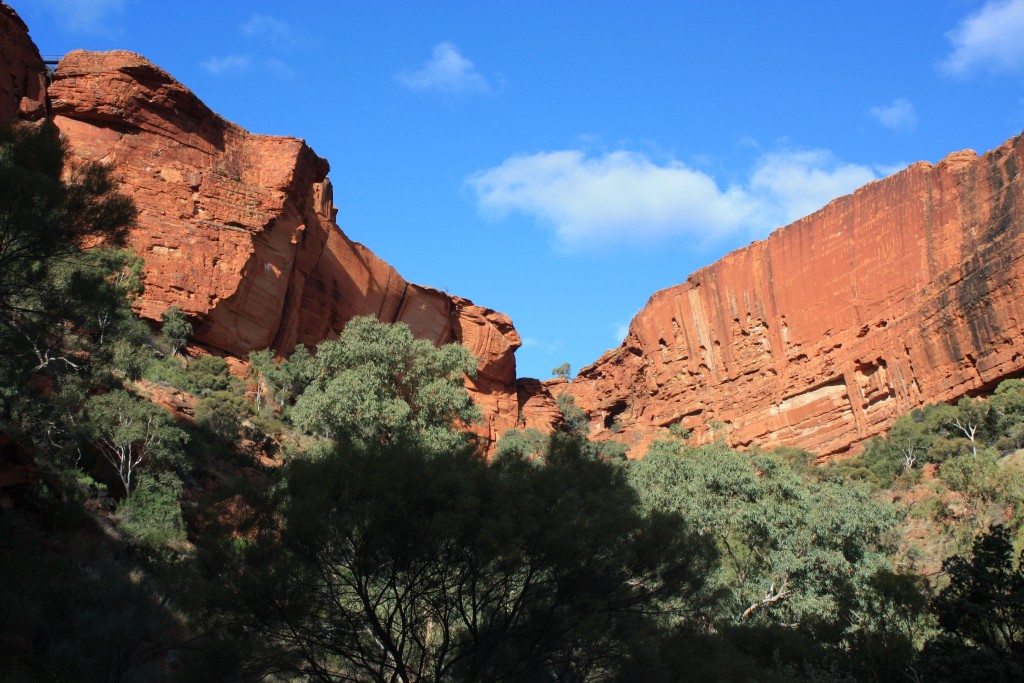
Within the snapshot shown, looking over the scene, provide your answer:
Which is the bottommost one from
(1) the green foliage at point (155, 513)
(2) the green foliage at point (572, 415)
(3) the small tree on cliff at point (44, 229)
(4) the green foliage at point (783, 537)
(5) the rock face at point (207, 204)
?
(4) the green foliage at point (783, 537)

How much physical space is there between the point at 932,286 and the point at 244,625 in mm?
42814

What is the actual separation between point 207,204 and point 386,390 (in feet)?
50.2

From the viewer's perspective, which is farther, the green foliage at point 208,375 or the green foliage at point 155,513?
the green foliage at point 208,375

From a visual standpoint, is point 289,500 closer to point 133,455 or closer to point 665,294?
point 133,455

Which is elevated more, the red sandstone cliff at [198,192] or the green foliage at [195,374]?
the red sandstone cliff at [198,192]

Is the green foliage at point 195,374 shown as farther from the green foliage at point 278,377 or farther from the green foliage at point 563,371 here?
the green foliage at point 563,371

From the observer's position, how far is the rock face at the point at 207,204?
33.6 meters

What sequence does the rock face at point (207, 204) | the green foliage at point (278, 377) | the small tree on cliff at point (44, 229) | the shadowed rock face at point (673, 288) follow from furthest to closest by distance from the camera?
1. the shadowed rock face at point (673, 288)
2. the rock face at point (207, 204)
3. the green foliage at point (278, 377)
4. the small tree on cliff at point (44, 229)

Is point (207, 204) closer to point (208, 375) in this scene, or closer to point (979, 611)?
point (208, 375)

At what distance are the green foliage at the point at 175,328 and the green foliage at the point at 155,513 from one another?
14.6 meters

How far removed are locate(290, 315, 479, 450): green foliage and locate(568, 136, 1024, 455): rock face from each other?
90.7 ft

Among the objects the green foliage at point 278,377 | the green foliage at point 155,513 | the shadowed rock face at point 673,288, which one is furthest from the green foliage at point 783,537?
the shadowed rock face at point 673,288

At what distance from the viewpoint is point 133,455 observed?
59.8 feet

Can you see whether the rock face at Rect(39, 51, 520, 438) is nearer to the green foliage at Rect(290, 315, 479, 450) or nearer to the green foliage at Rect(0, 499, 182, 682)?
the green foliage at Rect(290, 315, 479, 450)
